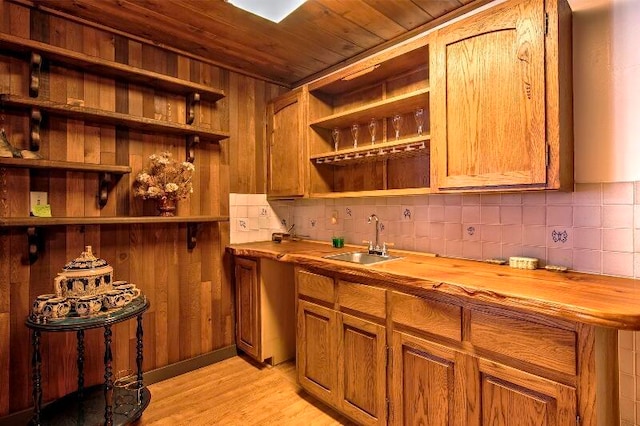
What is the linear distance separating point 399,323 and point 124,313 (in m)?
1.38

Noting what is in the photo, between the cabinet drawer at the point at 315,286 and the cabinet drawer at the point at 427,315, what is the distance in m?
0.44

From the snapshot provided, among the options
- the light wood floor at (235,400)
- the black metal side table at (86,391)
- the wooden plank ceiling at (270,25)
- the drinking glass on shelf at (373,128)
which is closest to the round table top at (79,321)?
the black metal side table at (86,391)

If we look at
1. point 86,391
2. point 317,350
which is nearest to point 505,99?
point 317,350

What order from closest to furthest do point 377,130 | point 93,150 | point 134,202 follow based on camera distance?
point 93,150, point 134,202, point 377,130

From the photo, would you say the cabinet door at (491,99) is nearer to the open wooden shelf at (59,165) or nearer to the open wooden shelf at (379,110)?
the open wooden shelf at (379,110)

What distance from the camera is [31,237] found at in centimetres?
190

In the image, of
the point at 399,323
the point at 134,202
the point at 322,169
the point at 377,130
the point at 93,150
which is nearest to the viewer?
the point at 399,323

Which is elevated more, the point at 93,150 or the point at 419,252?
the point at 93,150

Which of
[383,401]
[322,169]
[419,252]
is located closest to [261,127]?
[322,169]

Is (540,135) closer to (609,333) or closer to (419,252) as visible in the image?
(609,333)

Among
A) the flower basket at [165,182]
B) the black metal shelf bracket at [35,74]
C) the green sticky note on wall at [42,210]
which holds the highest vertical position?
the black metal shelf bracket at [35,74]

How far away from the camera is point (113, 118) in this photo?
206cm

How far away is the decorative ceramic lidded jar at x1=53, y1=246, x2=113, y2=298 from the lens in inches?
65.6

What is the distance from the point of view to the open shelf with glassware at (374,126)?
6.75ft
